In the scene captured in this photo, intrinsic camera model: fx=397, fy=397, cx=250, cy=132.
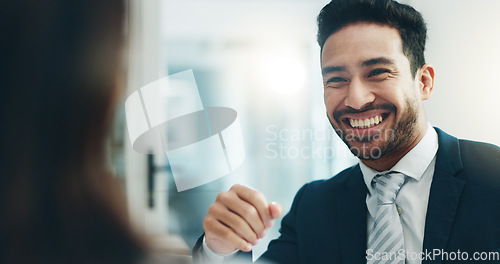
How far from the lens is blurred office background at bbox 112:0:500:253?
3.02 ft

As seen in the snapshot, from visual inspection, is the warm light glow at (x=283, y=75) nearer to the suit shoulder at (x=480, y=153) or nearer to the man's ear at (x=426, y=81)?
the man's ear at (x=426, y=81)

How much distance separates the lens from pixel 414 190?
86 cm

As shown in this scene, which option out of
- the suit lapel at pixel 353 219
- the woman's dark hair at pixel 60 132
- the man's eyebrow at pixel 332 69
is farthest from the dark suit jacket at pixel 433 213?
the woman's dark hair at pixel 60 132

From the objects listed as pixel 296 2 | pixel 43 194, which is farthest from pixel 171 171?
pixel 43 194

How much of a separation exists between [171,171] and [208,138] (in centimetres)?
13

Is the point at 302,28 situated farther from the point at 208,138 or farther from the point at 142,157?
the point at 142,157

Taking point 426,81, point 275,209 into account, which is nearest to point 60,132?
point 275,209

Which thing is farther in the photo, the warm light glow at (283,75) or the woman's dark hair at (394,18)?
the warm light glow at (283,75)

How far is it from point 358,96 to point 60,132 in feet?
2.42

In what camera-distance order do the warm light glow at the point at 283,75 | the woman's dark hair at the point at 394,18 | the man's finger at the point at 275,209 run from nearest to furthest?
the man's finger at the point at 275,209
the woman's dark hair at the point at 394,18
the warm light glow at the point at 283,75

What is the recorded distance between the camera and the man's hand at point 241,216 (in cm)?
58

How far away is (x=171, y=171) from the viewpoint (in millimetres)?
1071

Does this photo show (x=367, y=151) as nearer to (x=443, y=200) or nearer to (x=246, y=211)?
(x=443, y=200)

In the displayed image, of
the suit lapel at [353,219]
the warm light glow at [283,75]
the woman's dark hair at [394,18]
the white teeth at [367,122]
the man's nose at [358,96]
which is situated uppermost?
the woman's dark hair at [394,18]
